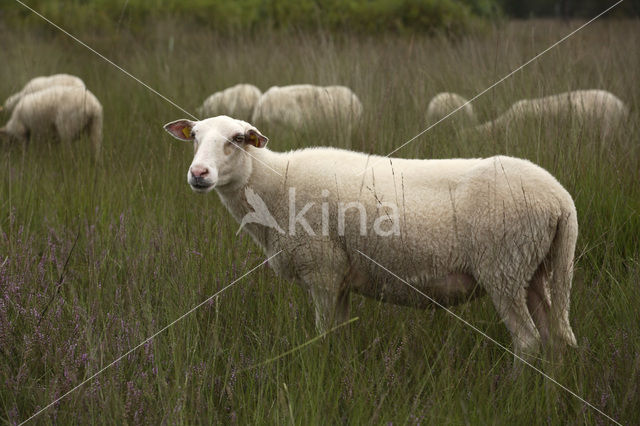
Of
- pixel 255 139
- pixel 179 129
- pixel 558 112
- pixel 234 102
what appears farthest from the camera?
pixel 234 102

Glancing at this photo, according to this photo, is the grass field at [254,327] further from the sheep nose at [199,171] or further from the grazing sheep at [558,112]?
the sheep nose at [199,171]

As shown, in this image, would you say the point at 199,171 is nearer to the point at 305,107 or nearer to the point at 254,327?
the point at 254,327

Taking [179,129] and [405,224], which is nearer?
[405,224]

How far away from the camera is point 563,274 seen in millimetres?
2334

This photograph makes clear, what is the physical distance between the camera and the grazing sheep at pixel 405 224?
232 cm

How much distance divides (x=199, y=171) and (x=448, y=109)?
2.79 metres

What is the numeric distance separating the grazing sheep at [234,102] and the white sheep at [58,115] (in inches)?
37.7

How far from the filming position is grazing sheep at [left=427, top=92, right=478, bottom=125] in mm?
4613

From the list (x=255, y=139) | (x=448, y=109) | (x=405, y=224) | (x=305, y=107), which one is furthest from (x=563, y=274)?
(x=305, y=107)

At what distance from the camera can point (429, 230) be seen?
238cm

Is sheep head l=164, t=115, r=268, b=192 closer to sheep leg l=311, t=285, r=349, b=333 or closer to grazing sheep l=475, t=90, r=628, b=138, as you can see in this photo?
sheep leg l=311, t=285, r=349, b=333

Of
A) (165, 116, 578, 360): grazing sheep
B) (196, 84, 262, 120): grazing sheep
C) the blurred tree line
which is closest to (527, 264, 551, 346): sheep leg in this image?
(165, 116, 578, 360): grazing sheep

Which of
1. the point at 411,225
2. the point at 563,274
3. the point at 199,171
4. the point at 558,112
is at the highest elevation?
the point at 558,112

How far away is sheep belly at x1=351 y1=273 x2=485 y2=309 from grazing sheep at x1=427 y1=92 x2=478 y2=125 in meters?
2.20
